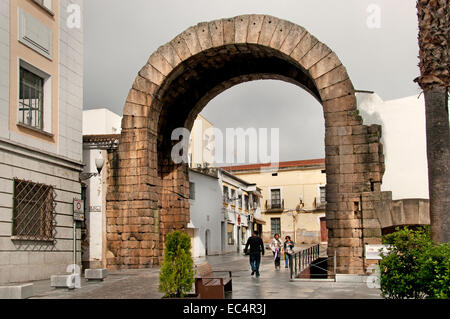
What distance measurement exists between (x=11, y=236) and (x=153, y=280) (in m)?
3.61

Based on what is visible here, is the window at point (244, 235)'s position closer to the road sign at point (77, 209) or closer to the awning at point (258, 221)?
the awning at point (258, 221)

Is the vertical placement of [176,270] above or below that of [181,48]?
below

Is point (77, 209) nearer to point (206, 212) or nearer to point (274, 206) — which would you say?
point (206, 212)

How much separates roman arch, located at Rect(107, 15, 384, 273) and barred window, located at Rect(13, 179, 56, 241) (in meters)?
3.54

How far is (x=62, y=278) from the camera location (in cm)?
1130

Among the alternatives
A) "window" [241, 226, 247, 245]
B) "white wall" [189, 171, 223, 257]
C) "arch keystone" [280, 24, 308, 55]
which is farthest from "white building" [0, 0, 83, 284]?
"window" [241, 226, 247, 245]

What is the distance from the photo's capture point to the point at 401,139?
643 inches

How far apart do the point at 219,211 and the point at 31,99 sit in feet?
72.7

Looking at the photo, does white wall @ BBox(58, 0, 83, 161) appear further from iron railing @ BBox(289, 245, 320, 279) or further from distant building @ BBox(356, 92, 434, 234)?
distant building @ BBox(356, 92, 434, 234)

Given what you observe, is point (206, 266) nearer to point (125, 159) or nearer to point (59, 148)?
point (59, 148)

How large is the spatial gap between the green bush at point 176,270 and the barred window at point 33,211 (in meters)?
5.36

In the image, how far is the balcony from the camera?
46906 millimetres
